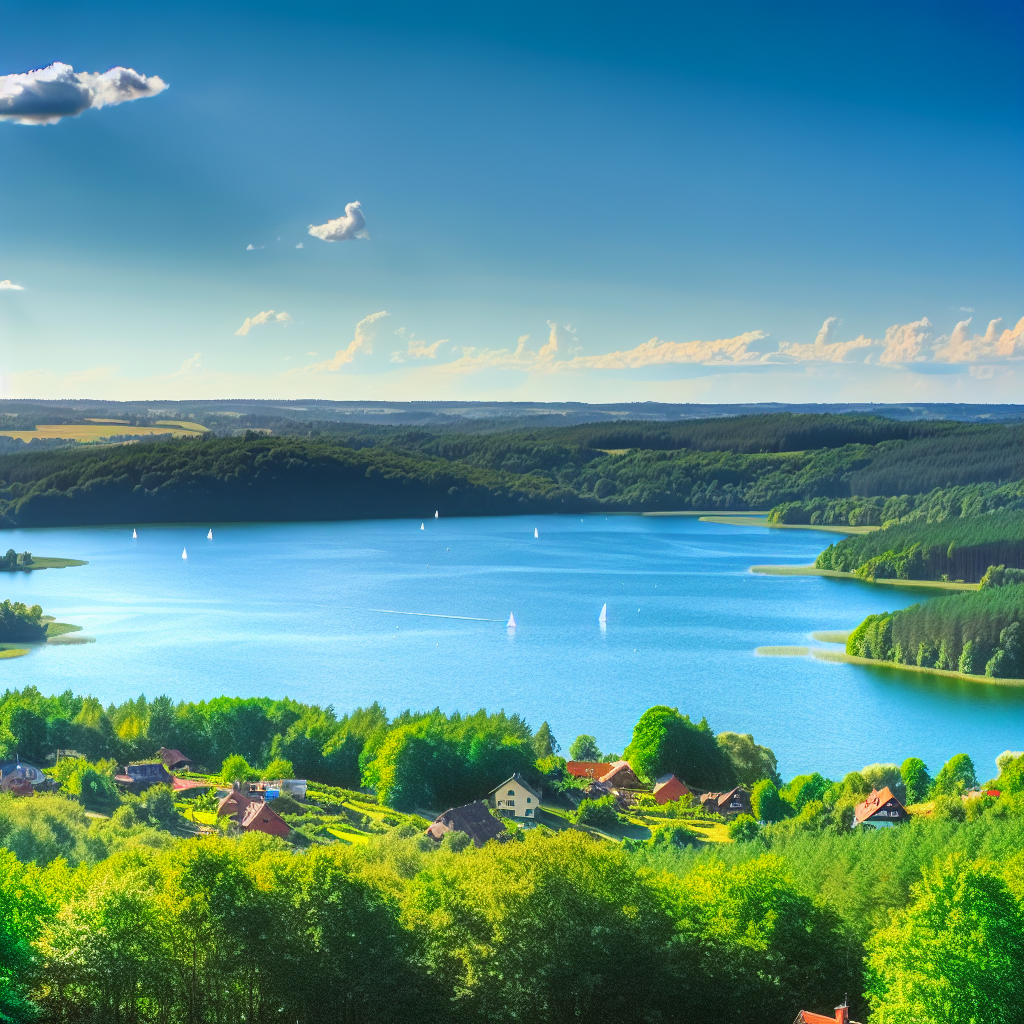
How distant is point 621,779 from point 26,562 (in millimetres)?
35627

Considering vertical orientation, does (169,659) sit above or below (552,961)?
below

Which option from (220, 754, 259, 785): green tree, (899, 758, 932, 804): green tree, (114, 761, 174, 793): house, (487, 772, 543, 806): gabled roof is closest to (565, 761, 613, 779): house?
(487, 772, 543, 806): gabled roof

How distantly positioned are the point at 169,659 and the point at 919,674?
16.7 meters

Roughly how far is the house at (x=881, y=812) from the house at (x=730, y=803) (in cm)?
151

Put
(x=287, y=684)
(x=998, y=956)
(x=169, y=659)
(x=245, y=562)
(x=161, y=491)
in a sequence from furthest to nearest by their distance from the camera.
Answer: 1. (x=161, y=491)
2. (x=245, y=562)
3. (x=169, y=659)
4. (x=287, y=684)
5. (x=998, y=956)

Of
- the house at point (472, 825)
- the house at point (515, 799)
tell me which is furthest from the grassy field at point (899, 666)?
the house at point (472, 825)

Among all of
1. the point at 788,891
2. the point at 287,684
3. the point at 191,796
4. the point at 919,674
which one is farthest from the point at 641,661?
the point at 788,891

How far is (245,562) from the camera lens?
49.5 metres

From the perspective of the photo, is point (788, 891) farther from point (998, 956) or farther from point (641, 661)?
point (641, 661)

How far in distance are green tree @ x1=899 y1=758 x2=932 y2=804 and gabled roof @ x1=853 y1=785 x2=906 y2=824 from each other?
166 centimetres

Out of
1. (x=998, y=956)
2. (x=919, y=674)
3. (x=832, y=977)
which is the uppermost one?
(x=998, y=956)

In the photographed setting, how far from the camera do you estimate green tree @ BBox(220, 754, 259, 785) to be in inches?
619

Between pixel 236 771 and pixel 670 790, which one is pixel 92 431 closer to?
pixel 236 771

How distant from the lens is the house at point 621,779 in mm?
16734
